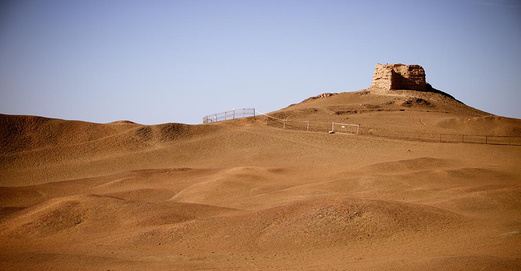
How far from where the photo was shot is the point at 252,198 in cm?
2117

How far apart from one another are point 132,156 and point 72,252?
71.6 ft

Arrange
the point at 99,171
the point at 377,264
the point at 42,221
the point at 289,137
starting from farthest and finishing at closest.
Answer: the point at 289,137, the point at 99,171, the point at 42,221, the point at 377,264

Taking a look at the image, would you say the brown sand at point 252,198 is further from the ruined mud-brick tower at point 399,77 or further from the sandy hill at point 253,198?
the ruined mud-brick tower at point 399,77

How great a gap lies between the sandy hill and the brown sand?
0.07m

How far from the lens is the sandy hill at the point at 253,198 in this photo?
12297 millimetres

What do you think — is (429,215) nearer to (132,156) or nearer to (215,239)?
(215,239)

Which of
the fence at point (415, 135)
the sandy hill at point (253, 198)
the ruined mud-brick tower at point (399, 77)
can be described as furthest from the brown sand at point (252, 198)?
the ruined mud-brick tower at point (399, 77)

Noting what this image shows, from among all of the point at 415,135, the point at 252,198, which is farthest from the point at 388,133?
the point at 252,198

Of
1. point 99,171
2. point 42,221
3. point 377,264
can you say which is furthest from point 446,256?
point 99,171

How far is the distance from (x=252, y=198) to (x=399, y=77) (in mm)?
37996

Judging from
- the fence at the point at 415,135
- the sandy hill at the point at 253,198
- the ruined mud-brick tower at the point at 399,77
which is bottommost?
the sandy hill at the point at 253,198

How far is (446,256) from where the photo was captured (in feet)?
35.7

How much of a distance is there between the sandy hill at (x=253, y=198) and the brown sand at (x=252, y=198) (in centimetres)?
7

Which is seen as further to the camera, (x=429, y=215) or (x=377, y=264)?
(x=429, y=215)
